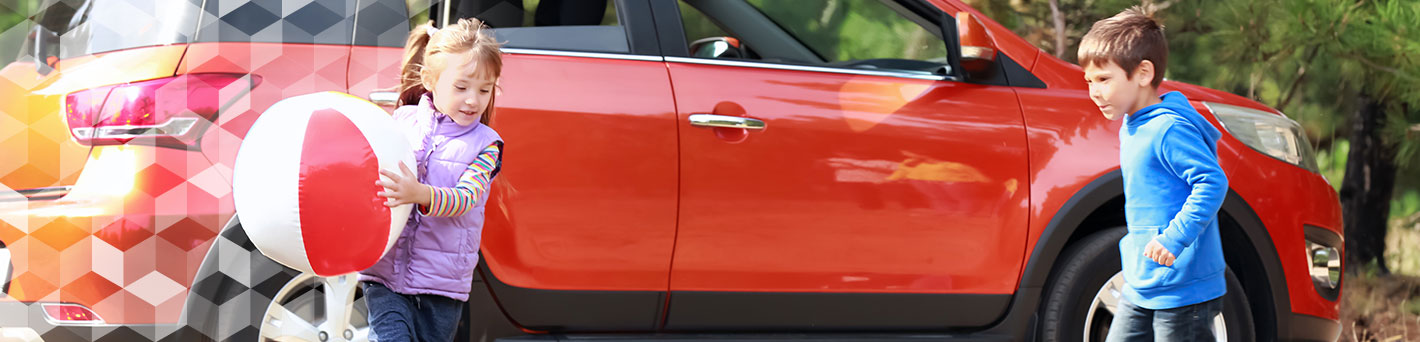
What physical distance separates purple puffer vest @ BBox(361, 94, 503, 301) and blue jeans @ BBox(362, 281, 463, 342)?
0.09ft

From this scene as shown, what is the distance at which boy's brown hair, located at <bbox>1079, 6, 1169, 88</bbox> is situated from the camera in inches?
105

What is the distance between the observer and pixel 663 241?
343 centimetres

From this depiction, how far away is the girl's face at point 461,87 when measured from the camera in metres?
2.48

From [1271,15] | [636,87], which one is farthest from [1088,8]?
[636,87]

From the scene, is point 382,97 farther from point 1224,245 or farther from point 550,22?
point 1224,245

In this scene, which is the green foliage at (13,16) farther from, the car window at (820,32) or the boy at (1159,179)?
the boy at (1159,179)

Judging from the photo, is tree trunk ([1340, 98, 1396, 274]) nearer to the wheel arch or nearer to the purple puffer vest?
the wheel arch

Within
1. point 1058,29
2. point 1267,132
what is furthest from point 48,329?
point 1058,29

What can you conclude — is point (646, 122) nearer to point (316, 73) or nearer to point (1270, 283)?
point (316, 73)

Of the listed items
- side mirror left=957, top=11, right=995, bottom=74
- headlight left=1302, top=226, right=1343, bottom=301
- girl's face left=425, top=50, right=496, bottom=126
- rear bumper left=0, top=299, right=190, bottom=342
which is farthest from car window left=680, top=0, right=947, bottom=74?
rear bumper left=0, top=299, right=190, bottom=342

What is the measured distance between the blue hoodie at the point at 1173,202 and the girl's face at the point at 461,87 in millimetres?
1369

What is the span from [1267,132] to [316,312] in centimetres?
287

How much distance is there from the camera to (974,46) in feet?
11.8

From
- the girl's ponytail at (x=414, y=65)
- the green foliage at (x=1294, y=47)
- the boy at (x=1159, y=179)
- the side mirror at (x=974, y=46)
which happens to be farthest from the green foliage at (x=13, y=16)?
the green foliage at (x=1294, y=47)
